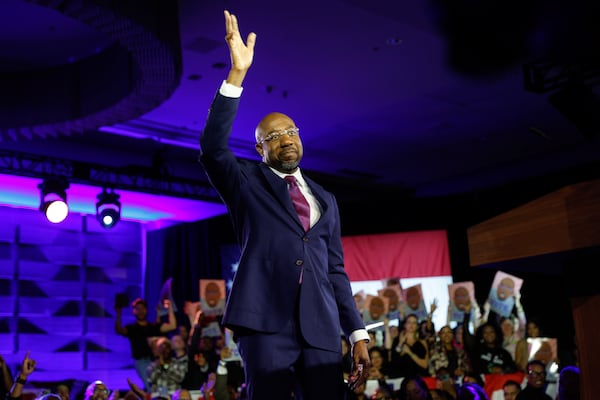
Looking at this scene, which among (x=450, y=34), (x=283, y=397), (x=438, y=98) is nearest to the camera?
(x=283, y=397)

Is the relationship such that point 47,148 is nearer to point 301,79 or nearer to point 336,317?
point 301,79

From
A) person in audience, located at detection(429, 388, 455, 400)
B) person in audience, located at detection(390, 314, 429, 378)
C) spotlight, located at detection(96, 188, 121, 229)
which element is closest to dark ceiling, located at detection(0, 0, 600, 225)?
spotlight, located at detection(96, 188, 121, 229)

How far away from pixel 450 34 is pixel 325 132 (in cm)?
297

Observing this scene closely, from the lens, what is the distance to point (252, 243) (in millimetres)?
1850

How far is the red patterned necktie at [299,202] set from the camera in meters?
1.92

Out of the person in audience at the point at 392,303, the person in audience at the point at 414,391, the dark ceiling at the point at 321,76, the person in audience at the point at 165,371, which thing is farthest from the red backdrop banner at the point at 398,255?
the person in audience at the point at 414,391

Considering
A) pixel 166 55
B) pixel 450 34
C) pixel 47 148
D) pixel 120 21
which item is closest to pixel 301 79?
pixel 450 34

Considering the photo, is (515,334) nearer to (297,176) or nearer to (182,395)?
(182,395)

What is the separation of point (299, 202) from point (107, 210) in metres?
7.59

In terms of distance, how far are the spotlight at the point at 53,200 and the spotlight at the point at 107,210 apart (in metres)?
0.60

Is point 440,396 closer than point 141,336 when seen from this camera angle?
Yes

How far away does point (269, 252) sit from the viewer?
72.3 inches

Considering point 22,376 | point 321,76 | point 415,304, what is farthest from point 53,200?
point 415,304

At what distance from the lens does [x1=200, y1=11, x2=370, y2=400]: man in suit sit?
5.72ft
